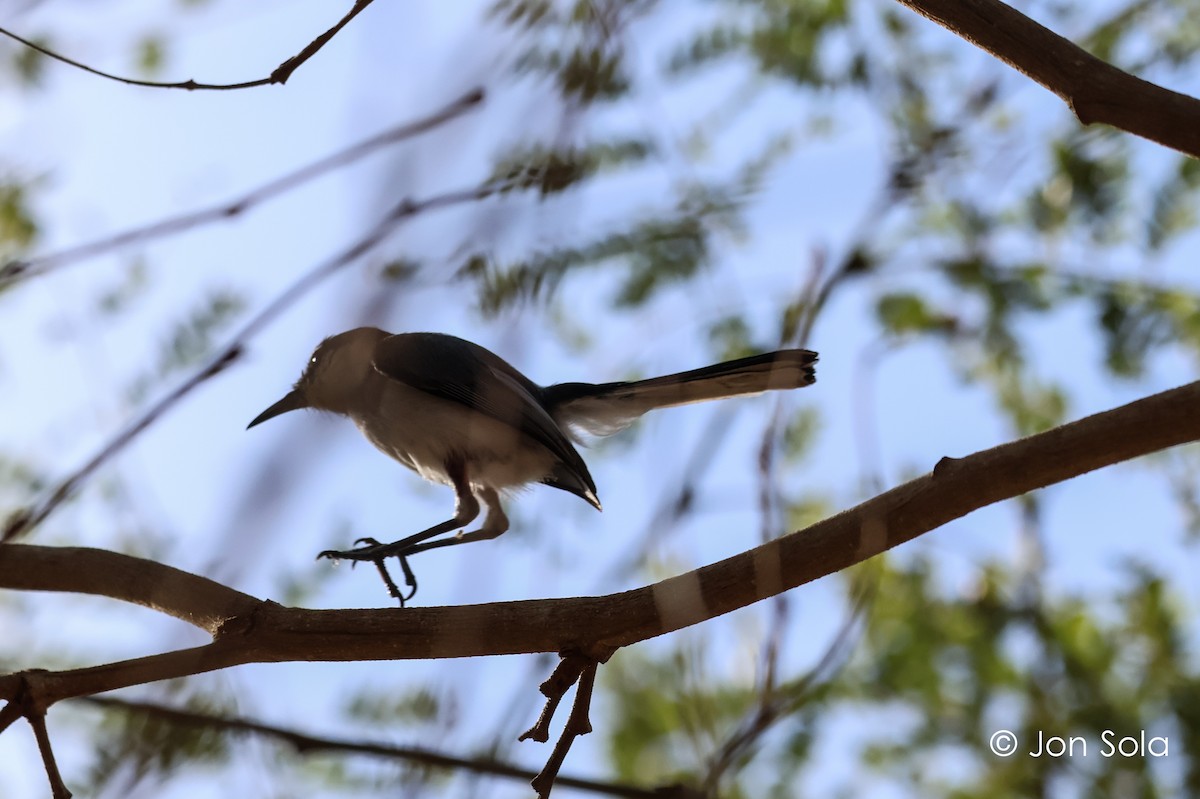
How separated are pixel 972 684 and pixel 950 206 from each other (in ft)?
7.52

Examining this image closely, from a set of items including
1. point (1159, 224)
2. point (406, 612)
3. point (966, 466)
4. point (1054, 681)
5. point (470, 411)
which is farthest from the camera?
point (1054, 681)

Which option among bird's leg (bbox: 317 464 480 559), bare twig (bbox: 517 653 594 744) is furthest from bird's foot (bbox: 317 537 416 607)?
bare twig (bbox: 517 653 594 744)

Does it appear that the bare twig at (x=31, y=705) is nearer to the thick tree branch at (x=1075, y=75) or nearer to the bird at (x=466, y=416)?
the bird at (x=466, y=416)

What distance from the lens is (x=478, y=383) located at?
3.98 m

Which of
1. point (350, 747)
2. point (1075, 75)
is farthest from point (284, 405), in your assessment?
point (1075, 75)

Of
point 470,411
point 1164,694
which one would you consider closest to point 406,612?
point 470,411

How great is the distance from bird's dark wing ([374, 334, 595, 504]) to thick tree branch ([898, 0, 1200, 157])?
71.0 inches

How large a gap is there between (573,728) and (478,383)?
180cm

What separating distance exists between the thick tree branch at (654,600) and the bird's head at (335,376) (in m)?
1.61

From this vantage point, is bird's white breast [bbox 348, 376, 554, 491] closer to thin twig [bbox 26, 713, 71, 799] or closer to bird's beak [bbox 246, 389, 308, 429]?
bird's beak [bbox 246, 389, 308, 429]

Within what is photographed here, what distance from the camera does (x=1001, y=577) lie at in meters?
5.46

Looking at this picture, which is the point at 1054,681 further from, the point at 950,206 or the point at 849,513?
the point at 849,513

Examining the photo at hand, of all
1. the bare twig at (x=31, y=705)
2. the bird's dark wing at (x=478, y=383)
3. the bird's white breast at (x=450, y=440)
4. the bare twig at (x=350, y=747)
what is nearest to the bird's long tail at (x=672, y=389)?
the bird's dark wing at (x=478, y=383)

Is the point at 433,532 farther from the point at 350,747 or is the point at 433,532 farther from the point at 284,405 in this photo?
the point at 350,747
